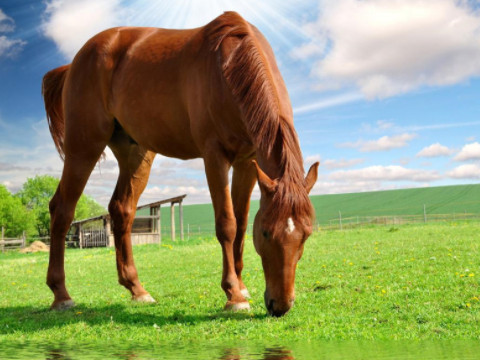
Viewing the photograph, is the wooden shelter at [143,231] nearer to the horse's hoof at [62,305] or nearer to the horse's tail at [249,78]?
the horse's hoof at [62,305]

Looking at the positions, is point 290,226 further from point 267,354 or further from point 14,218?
point 14,218

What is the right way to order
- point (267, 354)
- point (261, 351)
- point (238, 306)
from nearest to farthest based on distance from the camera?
1. point (267, 354)
2. point (261, 351)
3. point (238, 306)

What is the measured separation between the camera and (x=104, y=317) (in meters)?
5.62

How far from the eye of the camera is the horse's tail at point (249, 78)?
451 cm

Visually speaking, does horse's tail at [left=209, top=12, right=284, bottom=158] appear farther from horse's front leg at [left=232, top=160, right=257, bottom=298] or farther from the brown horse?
horse's front leg at [left=232, top=160, right=257, bottom=298]

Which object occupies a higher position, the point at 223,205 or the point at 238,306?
the point at 223,205

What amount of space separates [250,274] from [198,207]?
78615 mm

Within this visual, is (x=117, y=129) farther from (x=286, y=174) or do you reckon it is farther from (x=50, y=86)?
(x=286, y=174)

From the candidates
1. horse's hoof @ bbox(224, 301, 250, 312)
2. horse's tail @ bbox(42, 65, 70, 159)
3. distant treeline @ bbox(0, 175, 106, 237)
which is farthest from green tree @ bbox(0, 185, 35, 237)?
horse's hoof @ bbox(224, 301, 250, 312)

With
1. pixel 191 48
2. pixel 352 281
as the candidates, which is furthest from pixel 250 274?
pixel 191 48

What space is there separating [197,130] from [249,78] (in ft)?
2.80

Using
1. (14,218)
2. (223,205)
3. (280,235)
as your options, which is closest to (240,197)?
(223,205)

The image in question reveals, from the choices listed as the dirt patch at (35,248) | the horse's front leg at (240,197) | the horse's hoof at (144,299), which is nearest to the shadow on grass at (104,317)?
the horse's hoof at (144,299)

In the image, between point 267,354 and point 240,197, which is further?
point 240,197
